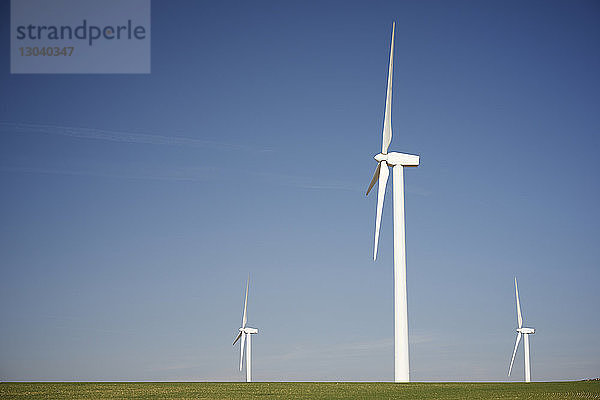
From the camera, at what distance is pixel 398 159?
2662 inches

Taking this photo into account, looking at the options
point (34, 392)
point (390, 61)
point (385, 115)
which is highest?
point (390, 61)

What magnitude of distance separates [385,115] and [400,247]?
40.7ft

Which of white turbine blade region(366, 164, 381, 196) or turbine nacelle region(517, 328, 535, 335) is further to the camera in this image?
turbine nacelle region(517, 328, 535, 335)

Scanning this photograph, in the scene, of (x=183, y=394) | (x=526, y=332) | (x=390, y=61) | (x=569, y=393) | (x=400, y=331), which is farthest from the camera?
(x=526, y=332)

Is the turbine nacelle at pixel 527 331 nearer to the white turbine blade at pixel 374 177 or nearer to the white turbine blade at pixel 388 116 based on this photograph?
the white turbine blade at pixel 374 177

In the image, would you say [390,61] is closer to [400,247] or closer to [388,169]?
[388,169]

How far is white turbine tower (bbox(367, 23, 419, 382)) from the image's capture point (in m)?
57.3

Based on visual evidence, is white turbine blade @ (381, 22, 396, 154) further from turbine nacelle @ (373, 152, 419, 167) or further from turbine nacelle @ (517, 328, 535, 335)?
turbine nacelle @ (517, 328, 535, 335)

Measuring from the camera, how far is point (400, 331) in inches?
2279

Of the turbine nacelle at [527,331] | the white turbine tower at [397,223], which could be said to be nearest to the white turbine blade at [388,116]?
the white turbine tower at [397,223]


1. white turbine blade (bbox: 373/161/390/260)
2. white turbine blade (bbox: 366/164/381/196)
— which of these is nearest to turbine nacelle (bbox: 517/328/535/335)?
white turbine blade (bbox: 366/164/381/196)

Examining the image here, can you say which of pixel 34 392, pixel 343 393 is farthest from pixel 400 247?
pixel 34 392

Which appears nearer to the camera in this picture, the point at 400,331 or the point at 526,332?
the point at 400,331

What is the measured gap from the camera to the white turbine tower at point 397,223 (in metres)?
57.3
